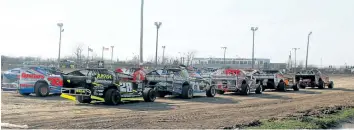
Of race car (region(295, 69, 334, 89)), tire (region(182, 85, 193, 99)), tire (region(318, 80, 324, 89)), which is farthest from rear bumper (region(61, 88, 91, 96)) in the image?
tire (region(318, 80, 324, 89))

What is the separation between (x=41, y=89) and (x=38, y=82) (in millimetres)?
361

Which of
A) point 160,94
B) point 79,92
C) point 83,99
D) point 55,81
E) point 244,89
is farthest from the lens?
point 244,89

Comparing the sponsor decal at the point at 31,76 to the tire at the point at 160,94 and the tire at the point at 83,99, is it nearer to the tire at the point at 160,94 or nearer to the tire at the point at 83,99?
the tire at the point at 83,99

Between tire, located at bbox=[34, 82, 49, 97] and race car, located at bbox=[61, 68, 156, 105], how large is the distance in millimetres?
3772

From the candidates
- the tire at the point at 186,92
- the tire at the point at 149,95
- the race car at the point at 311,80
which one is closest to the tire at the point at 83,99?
the tire at the point at 149,95

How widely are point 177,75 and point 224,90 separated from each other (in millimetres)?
5113

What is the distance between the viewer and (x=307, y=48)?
66.9 m

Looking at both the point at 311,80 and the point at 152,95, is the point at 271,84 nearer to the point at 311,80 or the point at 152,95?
the point at 311,80

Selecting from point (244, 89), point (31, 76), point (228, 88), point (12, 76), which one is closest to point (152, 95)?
point (31, 76)

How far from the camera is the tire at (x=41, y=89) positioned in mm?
19969

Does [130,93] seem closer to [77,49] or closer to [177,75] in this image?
[177,75]

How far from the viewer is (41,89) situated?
65.9ft

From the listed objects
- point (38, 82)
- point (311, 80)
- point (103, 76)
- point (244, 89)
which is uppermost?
point (103, 76)

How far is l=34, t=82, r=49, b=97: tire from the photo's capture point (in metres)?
20.0
